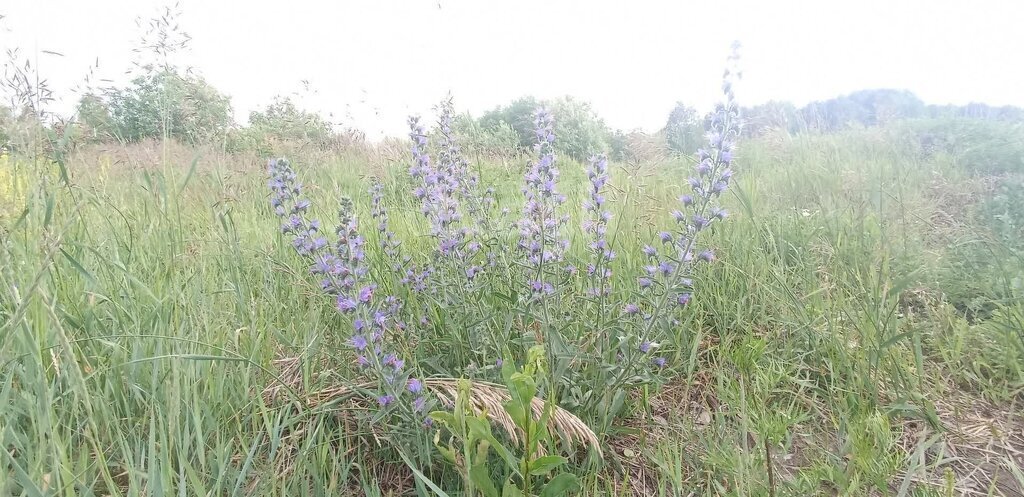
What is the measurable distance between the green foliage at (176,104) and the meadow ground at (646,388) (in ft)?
2.13

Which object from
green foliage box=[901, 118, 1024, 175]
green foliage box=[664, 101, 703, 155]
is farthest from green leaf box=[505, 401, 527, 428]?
green foliage box=[664, 101, 703, 155]

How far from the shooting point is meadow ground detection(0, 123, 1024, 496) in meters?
1.43

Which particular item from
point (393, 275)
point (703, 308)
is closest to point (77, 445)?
point (393, 275)

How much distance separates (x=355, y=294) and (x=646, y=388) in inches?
46.5

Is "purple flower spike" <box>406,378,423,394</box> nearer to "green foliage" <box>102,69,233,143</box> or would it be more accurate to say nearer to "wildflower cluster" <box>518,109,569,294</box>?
"wildflower cluster" <box>518,109,569,294</box>

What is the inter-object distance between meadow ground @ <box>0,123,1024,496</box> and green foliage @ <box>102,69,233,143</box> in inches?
25.6

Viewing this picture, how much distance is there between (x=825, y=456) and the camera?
169 centimetres

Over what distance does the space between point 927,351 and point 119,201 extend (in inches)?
192

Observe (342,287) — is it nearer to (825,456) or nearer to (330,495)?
(330,495)

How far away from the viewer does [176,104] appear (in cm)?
321

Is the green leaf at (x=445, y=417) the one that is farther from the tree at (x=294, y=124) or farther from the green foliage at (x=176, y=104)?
the tree at (x=294, y=124)

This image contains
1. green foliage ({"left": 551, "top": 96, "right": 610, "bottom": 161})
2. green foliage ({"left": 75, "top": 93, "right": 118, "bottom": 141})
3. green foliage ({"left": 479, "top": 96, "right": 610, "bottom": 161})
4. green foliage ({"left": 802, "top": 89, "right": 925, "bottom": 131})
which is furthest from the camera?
green foliage ({"left": 551, "top": 96, "right": 610, "bottom": 161})

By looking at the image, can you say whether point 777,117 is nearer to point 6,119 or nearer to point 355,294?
point 355,294

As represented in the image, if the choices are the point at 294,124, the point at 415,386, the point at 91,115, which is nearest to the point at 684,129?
the point at 294,124
